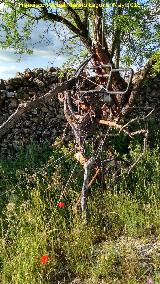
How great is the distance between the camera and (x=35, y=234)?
7.29m

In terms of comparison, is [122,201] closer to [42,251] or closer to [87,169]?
[87,169]

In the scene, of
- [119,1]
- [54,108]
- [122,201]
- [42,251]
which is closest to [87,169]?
[122,201]

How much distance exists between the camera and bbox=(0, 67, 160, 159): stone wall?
1409 centimetres

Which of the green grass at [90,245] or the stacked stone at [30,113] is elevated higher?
the stacked stone at [30,113]

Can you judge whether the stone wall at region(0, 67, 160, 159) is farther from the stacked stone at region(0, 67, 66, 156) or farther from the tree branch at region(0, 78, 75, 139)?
the tree branch at region(0, 78, 75, 139)

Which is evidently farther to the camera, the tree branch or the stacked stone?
the stacked stone

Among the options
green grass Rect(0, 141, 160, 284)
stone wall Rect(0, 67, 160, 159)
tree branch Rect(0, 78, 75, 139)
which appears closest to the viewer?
green grass Rect(0, 141, 160, 284)

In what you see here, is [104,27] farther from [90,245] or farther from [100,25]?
[90,245]

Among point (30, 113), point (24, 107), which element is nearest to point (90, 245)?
point (24, 107)

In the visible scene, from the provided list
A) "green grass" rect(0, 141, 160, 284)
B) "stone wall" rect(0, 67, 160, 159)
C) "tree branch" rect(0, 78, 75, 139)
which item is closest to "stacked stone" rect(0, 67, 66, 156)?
"stone wall" rect(0, 67, 160, 159)

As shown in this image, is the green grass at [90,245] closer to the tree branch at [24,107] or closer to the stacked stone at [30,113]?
the tree branch at [24,107]

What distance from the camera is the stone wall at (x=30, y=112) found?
14086mm

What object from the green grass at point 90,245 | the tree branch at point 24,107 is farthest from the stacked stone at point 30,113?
the tree branch at point 24,107

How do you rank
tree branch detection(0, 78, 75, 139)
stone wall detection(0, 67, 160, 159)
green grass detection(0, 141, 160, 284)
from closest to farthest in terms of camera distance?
1. green grass detection(0, 141, 160, 284)
2. tree branch detection(0, 78, 75, 139)
3. stone wall detection(0, 67, 160, 159)
